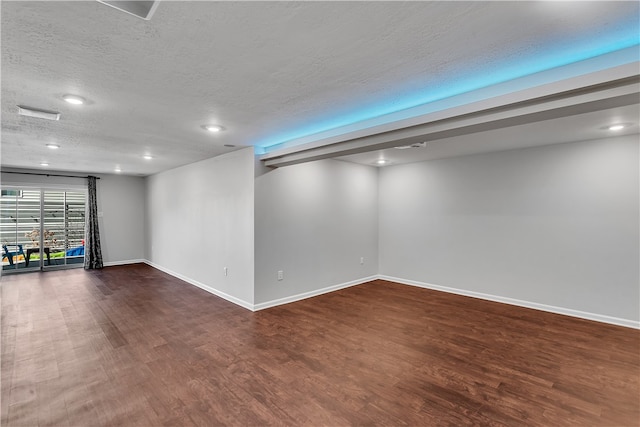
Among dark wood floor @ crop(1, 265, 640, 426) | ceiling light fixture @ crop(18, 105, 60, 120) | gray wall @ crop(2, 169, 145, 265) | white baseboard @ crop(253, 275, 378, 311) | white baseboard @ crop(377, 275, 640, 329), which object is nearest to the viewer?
dark wood floor @ crop(1, 265, 640, 426)

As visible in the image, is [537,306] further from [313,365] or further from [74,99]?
[74,99]

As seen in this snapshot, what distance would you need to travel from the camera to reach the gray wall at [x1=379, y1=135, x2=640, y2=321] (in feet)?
12.7

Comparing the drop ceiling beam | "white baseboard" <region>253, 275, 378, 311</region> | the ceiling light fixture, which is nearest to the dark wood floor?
"white baseboard" <region>253, 275, 378, 311</region>

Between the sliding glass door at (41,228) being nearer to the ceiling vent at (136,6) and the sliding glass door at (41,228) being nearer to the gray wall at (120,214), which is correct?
the gray wall at (120,214)

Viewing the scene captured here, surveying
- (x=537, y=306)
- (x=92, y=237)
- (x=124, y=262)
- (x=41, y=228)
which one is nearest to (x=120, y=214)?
(x=92, y=237)

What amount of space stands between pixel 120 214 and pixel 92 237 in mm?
875

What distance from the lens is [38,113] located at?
2791mm

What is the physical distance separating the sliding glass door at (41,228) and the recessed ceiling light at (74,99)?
6450mm

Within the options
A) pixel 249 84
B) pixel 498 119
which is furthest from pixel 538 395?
pixel 249 84

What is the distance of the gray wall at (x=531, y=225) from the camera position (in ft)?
12.7

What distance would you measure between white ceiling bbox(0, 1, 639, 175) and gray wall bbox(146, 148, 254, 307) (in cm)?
176

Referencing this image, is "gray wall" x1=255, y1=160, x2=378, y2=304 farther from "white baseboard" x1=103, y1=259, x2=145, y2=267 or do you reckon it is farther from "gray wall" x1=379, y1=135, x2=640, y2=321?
"white baseboard" x1=103, y1=259, x2=145, y2=267

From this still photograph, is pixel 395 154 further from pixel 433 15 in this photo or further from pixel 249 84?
pixel 433 15

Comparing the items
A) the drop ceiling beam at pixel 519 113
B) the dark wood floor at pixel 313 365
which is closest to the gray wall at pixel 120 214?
the dark wood floor at pixel 313 365
